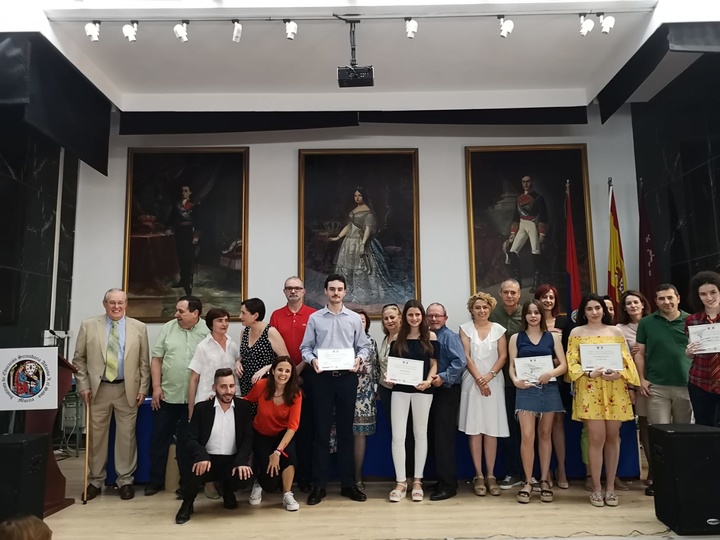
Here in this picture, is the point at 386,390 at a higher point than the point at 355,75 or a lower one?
lower

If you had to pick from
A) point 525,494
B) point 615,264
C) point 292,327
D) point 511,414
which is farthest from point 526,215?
point 525,494

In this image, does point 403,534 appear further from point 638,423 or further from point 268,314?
point 268,314

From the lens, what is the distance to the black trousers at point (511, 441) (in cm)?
448

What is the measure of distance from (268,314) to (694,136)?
4.71 m

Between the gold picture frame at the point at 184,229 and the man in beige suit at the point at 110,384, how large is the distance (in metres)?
1.74

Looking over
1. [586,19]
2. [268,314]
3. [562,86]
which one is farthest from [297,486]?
[562,86]

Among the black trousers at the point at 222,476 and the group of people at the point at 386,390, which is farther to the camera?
the group of people at the point at 386,390

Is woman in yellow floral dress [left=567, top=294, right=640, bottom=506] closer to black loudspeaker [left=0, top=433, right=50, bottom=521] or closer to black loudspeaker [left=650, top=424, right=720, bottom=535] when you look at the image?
black loudspeaker [left=650, top=424, right=720, bottom=535]

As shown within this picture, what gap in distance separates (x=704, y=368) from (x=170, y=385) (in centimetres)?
385

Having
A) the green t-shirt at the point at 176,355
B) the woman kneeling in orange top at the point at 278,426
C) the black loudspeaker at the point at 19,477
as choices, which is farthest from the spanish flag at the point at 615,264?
the black loudspeaker at the point at 19,477

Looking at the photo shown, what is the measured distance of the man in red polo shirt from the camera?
4.36 metres

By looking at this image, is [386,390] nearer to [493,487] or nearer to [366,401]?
[366,401]

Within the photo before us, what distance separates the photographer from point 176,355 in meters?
4.54

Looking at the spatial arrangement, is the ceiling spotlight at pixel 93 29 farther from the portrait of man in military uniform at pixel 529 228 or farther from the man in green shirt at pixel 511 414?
the portrait of man in military uniform at pixel 529 228
